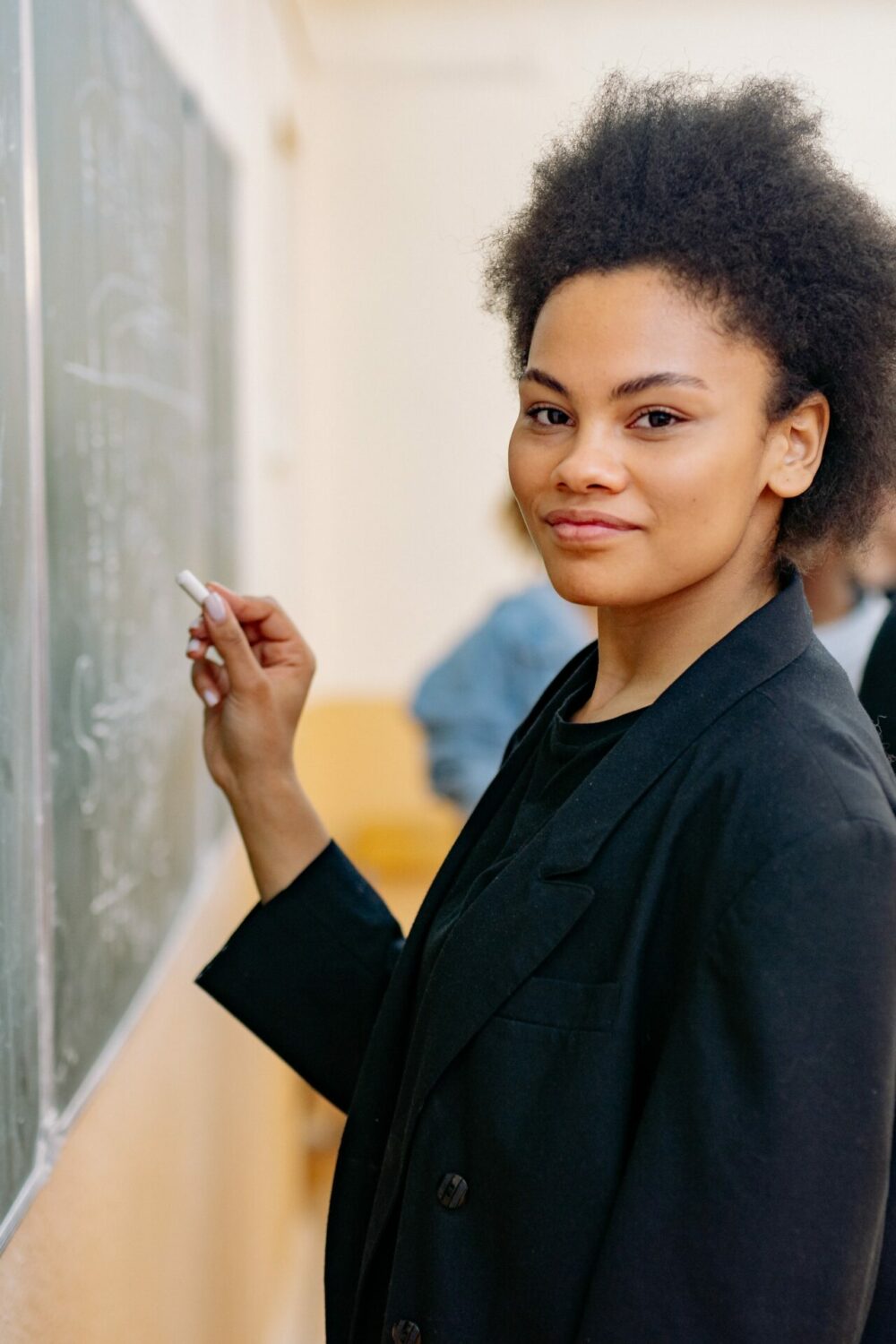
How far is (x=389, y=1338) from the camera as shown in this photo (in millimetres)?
1046

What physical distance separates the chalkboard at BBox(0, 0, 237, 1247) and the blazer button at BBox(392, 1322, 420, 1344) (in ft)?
1.20

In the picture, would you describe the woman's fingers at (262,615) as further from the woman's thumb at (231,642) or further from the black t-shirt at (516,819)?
the black t-shirt at (516,819)

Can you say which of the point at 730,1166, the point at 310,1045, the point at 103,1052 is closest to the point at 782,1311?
the point at 730,1166

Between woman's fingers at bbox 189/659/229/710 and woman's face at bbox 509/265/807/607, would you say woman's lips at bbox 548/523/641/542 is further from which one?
woman's fingers at bbox 189/659/229/710

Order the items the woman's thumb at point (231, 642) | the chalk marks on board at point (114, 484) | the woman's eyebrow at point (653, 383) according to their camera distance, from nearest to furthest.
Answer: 1. the woman's eyebrow at point (653, 383)
2. the woman's thumb at point (231, 642)
3. the chalk marks on board at point (114, 484)

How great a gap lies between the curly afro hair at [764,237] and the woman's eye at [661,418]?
0.07 meters

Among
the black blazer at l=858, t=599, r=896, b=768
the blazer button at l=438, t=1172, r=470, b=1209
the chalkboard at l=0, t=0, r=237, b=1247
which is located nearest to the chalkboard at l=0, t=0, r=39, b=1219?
the chalkboard at l=0, t=0, r=237, b=1247

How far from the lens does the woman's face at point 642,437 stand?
38.5 inches

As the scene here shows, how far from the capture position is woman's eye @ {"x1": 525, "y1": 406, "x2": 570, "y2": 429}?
104cm

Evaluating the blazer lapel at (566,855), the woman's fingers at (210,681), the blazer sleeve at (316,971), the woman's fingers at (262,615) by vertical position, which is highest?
Answer: the woman's fingers at (262,615)

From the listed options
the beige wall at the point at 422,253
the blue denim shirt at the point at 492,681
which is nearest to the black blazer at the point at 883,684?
the blue denim shirt at the point at 492,681

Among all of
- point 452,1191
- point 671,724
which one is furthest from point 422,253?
point 452,1191

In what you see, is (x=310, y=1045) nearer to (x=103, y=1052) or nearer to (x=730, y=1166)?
(x=103, y=1052)

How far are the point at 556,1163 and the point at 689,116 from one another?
0.73m
